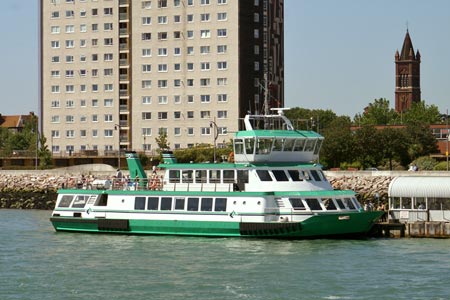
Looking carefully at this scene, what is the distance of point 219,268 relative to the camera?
144 ft

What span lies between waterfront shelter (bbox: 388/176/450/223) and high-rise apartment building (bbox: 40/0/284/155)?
2117 inches

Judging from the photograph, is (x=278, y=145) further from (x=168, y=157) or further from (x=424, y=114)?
(x=424, y=114)

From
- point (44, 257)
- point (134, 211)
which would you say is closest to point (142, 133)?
point (134, 211)

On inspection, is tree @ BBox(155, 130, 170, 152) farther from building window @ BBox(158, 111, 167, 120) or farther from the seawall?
the seawall

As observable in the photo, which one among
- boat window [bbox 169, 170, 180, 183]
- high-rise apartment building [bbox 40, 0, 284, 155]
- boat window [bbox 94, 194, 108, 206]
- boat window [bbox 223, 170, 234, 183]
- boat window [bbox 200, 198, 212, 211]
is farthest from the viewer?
high-rise apartment building [bbox 40, 0, 284, 155]

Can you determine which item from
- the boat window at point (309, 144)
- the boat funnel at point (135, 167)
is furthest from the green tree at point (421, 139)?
the boat window at point (309, 144)

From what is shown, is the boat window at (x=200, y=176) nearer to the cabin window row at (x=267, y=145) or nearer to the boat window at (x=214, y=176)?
Answer: the boat window at (x=214, y=176)

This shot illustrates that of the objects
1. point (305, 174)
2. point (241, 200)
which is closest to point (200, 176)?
point (241, 200)

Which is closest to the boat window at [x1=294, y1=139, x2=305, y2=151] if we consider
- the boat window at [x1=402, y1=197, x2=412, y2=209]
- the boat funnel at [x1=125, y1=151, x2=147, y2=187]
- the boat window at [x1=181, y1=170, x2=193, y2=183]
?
the boat window at [x1=181, y1=170, x2=193, y2=183]

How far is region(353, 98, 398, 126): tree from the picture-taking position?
15024 centimetres

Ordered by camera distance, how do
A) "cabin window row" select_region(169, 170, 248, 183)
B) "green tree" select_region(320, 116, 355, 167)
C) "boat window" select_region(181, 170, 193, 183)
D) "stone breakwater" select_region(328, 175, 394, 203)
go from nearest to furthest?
"cabin window row" select_region(169, 170, 248, 183), "boat window" select_region(181, 170, 193, 183), "stone breakwater" select_region(328, 175, 394, 203), "green tree" select_region(320, 116, 355, 167)

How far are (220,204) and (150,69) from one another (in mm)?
61834

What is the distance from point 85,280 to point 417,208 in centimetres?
2152

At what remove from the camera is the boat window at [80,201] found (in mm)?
58344
